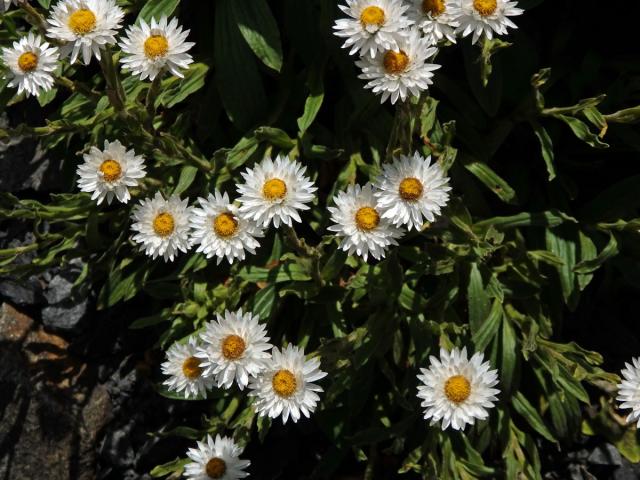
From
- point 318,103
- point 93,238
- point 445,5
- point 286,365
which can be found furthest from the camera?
point 93,238

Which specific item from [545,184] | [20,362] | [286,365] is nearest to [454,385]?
[286,365]

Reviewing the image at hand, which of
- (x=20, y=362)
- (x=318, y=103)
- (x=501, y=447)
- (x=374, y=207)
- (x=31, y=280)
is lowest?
(x=501, y=447)

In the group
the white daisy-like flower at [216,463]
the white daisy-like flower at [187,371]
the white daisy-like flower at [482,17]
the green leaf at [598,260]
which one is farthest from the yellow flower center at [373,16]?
the white daisy-like flower at [216,463]

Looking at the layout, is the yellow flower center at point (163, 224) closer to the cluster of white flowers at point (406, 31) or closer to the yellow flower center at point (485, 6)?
the cluster of white flowers at point (406, 31)

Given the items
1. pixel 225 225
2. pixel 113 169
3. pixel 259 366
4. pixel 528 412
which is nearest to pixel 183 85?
pixel 113 169

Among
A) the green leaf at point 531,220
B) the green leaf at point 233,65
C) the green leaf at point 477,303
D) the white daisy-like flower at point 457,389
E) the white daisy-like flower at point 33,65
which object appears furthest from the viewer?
the green leaf at point 233,65

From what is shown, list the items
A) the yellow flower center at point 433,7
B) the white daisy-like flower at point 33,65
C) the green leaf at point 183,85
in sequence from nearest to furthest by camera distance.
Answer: the yellow flower center at point 433,7
the white daisy-like flower at point 33,65
the green leaf at point 183,85

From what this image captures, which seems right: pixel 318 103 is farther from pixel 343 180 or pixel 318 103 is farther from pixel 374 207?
pixel 374 207
